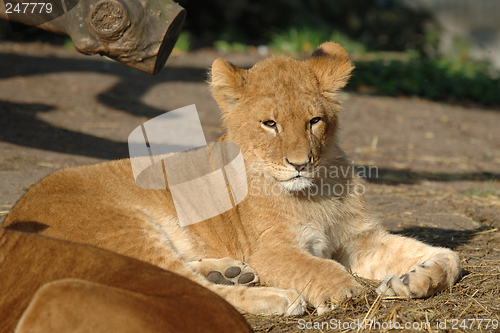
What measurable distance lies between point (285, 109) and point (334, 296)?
1294mm

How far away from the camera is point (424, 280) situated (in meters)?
3.21

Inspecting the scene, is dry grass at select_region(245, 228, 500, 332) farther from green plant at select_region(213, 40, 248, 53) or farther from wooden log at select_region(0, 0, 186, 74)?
green plant at select_region(213, 40, 248, 53)

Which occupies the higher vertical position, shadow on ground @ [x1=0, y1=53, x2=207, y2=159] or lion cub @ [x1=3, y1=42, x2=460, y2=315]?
lion cub @ [x1=3, y1=42, x2=460, y2=315]

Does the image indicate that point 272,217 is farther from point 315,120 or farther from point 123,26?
point 123,26

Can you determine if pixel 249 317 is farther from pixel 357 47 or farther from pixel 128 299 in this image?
pixel 357 47

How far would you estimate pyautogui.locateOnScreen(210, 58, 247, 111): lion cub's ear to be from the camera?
377 centimetres

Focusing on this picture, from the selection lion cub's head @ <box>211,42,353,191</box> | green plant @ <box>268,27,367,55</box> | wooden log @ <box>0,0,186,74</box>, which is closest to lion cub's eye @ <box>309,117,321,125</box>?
lion cub's head @ <box>211,42,353,191</box>

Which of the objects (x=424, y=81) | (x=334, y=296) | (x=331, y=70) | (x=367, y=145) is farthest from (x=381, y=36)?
(x=334, y=296)

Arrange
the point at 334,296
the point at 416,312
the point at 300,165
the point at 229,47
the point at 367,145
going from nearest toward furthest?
the point at 416,312, the point at 334,296, the point at 300,165, the point at 367,145, the point at 229,47

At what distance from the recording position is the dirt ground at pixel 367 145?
3203 millimetres

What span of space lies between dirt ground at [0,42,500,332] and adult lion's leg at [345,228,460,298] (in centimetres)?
11

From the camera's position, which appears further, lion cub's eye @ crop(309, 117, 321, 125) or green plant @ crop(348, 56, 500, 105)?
green plant @ crop(348, 56, 500, 105)

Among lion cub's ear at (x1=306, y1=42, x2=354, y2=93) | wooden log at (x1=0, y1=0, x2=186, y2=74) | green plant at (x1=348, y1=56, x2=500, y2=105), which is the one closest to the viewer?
wooden log at (x1=0, y1=0, x2=186, y2=74)

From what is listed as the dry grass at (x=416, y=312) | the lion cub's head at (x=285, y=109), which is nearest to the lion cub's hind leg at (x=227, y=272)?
the dry grass at (x=416, y=312)
